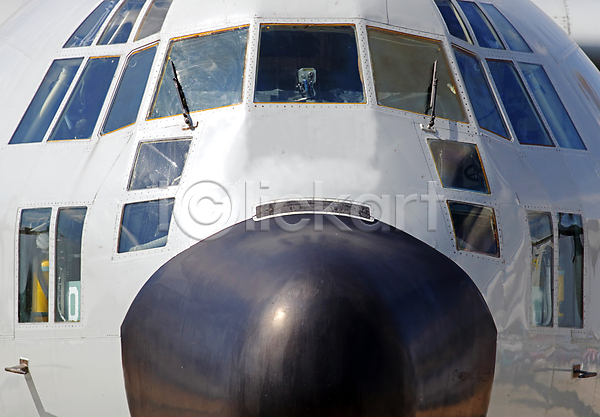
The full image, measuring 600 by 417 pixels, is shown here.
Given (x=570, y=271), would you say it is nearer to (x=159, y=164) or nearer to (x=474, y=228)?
(x=474, y=228)

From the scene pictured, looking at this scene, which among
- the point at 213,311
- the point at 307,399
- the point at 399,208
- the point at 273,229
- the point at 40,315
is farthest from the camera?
the point at 40,315

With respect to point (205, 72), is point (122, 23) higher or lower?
higher

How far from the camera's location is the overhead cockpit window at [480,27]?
7453mm

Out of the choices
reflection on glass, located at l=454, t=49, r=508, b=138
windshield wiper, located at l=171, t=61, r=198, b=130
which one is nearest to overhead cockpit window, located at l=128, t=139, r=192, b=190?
windshield wiper, located at l=171, t=61, r=198, b=130

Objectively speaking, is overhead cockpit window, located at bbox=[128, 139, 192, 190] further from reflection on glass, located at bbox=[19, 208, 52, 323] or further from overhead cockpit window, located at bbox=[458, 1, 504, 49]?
overhead cockpit window, located at bbox=[458, 1, 504, 49]

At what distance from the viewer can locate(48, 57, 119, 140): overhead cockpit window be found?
690cm

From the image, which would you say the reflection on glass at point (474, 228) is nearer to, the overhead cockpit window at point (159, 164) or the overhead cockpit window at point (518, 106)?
the overhead cockpit window at point (518, 106)

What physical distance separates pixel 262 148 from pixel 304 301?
5.96 ft

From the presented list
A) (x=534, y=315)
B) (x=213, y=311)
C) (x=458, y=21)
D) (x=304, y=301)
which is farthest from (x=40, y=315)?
(x=458, y=21)

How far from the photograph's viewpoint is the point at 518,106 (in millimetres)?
7039

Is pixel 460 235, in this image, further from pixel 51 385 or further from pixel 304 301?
pixel 51 385

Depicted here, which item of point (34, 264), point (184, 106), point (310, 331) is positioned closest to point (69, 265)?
point (34, 264)

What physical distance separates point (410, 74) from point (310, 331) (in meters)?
3.02

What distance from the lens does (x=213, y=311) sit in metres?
4.78
